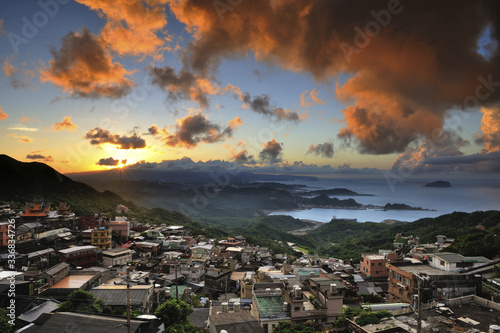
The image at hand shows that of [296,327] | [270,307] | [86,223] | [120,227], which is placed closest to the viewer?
[296,327]

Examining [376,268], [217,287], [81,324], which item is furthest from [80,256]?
[376,268]

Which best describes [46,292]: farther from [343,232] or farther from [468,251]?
[343,232]

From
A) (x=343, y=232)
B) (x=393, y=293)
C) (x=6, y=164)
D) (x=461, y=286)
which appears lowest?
(x=343, y=232)

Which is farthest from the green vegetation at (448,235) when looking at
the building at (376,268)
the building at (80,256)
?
the building at (80,256)

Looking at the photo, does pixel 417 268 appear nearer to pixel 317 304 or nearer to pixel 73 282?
pixel 317 304

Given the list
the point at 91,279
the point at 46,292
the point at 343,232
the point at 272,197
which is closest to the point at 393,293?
the point at 91,279

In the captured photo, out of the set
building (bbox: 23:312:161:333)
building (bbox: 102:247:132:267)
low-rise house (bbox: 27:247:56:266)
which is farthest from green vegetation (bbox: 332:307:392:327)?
low-rise house (bbox: 27:247:56:266)
